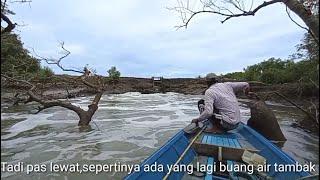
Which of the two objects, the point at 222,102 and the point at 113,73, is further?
the point at 113,73

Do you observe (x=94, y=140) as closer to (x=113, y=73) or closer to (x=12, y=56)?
(x=12, y=56)

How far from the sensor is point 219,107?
6.70m

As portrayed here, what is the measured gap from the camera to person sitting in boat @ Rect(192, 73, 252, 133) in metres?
6.50

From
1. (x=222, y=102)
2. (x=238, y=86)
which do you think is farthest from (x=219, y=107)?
(x=238, y=86)

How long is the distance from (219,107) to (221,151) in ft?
4.77

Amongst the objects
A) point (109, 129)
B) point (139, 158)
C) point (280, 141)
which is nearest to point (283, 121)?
point (280, 141)

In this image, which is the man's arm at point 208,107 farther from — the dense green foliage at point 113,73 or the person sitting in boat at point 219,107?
the dense green foliage at point 113,73

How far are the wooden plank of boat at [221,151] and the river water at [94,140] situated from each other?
173cm

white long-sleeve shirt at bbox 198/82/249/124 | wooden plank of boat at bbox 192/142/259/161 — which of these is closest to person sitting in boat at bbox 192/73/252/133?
white long-sleeve shirt at bbox 198/82/249/124

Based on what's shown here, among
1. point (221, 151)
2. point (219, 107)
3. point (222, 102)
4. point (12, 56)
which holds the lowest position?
point (221, 151)

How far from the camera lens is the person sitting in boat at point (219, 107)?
6.50 metres

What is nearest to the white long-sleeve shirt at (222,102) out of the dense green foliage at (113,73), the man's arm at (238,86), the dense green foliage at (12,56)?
the man's arm at (238,86)

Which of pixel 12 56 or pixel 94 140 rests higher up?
pixel 12 56

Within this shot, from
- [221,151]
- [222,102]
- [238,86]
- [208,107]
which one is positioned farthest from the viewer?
[238,86]
